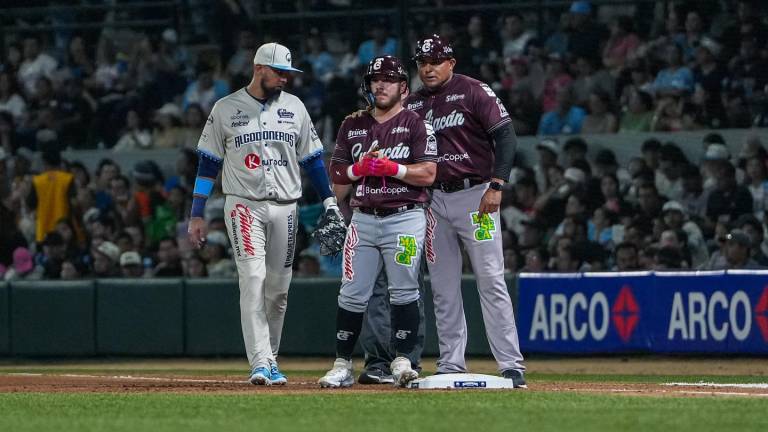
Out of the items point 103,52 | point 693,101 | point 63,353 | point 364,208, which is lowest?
point 63,353

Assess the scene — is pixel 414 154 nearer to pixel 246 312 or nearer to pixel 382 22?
pixel 246 312

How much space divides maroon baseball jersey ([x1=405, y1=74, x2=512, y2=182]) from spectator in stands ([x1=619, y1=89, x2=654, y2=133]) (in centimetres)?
691

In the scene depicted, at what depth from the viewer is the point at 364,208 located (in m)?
8.30

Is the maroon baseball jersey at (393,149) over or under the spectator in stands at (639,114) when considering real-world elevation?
under

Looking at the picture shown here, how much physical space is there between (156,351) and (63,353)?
1.09m

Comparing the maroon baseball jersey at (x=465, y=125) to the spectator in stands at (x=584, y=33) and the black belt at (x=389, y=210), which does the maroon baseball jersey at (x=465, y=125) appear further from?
the spectator in stands at (x=584, y=33)

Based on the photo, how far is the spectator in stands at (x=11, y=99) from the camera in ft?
63.4

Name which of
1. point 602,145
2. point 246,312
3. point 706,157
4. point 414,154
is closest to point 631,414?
point 414,154

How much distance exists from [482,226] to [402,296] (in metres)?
0.60

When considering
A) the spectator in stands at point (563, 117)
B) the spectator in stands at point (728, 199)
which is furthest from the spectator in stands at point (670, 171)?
the spectator in stands at point (563, 117)

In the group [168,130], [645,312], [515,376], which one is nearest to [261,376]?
[515,376]

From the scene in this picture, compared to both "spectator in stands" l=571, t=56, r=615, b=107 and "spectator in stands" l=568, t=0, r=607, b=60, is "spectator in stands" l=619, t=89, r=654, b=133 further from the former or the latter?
"spectator in stands" l=568, t=0, r=607, b=60

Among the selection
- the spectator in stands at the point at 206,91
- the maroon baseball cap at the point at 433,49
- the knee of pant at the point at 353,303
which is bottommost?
the knee of pant at the point at 353,303

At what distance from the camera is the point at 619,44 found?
52.0 ft
